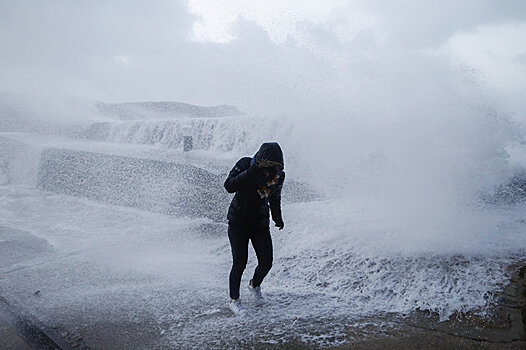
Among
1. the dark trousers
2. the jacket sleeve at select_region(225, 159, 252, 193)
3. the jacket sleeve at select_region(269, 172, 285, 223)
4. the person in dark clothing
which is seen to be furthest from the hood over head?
the dark trousers

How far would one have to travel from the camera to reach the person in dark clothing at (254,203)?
3.21m

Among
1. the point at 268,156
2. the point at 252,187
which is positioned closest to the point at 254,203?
the point at 252,187

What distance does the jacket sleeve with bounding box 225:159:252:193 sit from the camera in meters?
3.21

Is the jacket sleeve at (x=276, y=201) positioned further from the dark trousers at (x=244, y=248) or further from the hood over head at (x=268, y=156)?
the hood over head at (x=268, y=156)

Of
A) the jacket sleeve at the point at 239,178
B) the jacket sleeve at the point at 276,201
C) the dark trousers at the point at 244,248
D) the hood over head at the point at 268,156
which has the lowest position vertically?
the dark trousers at the point at 244,248

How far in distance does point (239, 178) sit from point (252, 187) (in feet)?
0.49

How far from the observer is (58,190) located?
11.5 m

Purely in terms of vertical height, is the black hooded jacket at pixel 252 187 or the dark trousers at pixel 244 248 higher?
the black hooded jacket at pixel 252 187

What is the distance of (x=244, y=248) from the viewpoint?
3.52 meters

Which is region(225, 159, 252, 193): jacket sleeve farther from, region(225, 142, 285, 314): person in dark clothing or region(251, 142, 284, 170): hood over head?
region(251, 142, 284, 170): hood over head

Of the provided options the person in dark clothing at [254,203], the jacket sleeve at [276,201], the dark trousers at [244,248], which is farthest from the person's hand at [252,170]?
the dark trousers at [244,248]

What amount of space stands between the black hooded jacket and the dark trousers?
8 cm

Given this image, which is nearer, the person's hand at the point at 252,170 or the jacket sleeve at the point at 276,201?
the person's hand at the point at 252,170

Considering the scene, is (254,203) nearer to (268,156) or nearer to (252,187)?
(252,187)
